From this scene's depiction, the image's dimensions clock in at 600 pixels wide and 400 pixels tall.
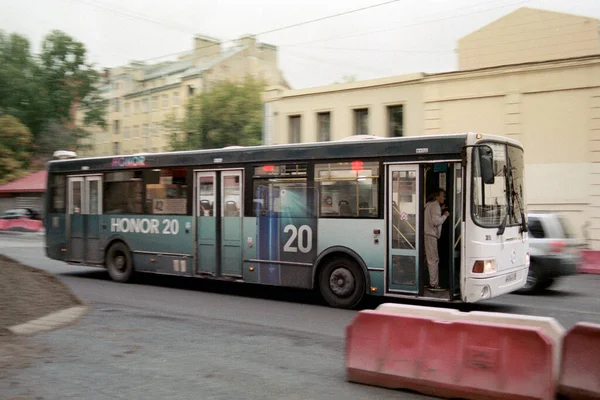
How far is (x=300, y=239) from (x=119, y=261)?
5418 mm

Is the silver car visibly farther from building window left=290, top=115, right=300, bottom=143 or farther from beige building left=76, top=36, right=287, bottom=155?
beige building left=76, top=36, right=287, bottom=155

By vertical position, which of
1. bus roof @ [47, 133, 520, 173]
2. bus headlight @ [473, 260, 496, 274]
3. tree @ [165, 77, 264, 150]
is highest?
tree @ [165, 77, 264, 150]

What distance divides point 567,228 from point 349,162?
5464 millimetres

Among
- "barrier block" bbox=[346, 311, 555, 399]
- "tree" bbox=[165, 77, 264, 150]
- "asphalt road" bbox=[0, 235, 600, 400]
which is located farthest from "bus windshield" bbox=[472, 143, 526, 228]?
"tree" bbox=[165, 77, 264, 150]

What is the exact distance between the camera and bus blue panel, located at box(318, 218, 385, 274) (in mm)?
10406

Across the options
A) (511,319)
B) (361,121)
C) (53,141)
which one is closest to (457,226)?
(511,319)

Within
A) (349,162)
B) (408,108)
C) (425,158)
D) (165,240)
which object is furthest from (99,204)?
(408,108)

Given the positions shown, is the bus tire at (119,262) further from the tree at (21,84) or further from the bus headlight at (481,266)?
the tree at (21,84)

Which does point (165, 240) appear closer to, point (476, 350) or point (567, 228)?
point (567, 228)

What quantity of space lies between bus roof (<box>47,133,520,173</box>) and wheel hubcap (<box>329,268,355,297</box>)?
1.97m

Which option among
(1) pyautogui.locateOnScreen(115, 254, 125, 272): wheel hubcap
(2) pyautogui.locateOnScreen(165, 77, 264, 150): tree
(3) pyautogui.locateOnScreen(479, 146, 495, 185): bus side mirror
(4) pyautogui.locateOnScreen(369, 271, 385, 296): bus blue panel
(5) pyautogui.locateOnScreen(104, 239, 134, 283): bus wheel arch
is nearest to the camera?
(3) pyautogui.locateOnScreen(479, 146, 495, 185): bus side mirror

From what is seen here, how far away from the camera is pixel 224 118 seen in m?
46.2

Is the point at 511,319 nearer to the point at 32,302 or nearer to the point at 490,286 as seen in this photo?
the point at 490,286

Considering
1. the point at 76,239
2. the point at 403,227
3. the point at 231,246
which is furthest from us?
the point at 76,239
